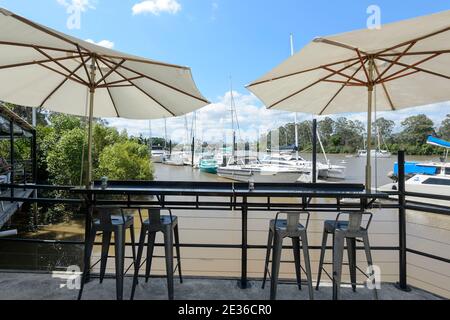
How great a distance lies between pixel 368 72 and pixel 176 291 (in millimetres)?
2486

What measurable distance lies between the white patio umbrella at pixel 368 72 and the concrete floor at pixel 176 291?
942 mm

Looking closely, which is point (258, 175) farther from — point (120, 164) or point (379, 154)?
point (120, 164)

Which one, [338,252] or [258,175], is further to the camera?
[258,175]

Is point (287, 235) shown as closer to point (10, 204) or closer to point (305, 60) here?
point (305, 60)

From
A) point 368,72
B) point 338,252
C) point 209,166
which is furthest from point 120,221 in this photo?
point 209,166

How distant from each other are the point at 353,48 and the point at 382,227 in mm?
10000

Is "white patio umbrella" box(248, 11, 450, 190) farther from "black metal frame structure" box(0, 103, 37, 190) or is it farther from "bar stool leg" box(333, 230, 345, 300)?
"black metal frame structure" box(0, 103, 37, 190)

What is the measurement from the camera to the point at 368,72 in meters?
2.46

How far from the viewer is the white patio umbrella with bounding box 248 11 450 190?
1749 mm

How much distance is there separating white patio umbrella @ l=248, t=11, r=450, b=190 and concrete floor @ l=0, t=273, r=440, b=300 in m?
0.94

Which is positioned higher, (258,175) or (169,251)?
(169,251)

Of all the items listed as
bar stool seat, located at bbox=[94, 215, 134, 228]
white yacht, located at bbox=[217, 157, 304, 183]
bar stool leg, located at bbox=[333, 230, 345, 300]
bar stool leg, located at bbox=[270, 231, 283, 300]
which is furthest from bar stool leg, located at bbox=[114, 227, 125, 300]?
white yacht, located at bbox=[217, 157, 304, 183]

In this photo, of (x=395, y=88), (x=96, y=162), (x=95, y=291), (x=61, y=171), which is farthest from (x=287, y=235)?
(x=96, y=162)

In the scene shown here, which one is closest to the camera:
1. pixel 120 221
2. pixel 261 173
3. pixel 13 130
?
pixel 120 221
